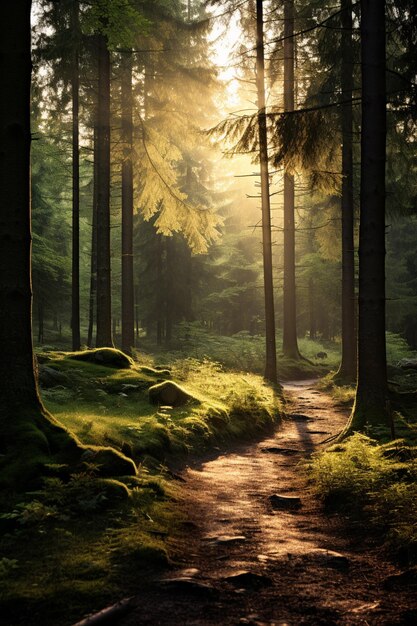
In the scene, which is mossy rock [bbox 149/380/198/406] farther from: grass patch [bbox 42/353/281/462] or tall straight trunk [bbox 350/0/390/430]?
tall straight trunk [bbox 350/0/390/430]

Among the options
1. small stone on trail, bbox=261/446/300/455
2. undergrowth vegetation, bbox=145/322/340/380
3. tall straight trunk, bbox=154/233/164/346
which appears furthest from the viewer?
tall straight trunk, bbox=154/233/164/346

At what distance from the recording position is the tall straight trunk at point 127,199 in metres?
17.0

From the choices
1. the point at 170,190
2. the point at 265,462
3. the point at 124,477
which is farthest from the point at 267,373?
the point at 124,477

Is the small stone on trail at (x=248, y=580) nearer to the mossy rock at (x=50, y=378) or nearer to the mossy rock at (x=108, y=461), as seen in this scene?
the mossy rock at (x=108, y=461)

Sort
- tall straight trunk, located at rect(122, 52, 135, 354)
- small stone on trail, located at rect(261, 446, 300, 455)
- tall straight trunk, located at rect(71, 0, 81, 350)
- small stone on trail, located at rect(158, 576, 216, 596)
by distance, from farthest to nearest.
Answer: tall straight trunk, located at rect(71, 0, 81, 350) → tall straight trunk, located at rect(122, 52, 135, 354) → small stone on trail, located at rect(261, 446, 300, 455) → small stone on trail, located at rect(158, 576, 216, 596)

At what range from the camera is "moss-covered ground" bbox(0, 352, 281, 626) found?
3621 millimetres

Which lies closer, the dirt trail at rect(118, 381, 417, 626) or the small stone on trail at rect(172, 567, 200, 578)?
the dirt trail at rect(118, 381, 417, 626)

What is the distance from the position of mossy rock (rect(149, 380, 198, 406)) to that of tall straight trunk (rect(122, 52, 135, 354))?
28.5 feet

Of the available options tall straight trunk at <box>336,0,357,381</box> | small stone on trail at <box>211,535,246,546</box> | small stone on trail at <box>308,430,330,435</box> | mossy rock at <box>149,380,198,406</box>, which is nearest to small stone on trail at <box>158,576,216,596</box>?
small stone on trail at <box>211,535,246,546</box>

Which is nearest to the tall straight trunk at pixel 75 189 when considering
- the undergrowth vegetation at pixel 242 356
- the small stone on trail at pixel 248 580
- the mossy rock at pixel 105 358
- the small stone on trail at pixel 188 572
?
the undergrowth vegetation at pixel 242 356

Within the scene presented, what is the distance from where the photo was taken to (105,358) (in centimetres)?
1321

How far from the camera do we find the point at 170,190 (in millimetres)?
16828

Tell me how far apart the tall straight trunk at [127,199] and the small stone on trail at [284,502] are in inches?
500

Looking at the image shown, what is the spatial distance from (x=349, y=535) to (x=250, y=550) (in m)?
1.16
